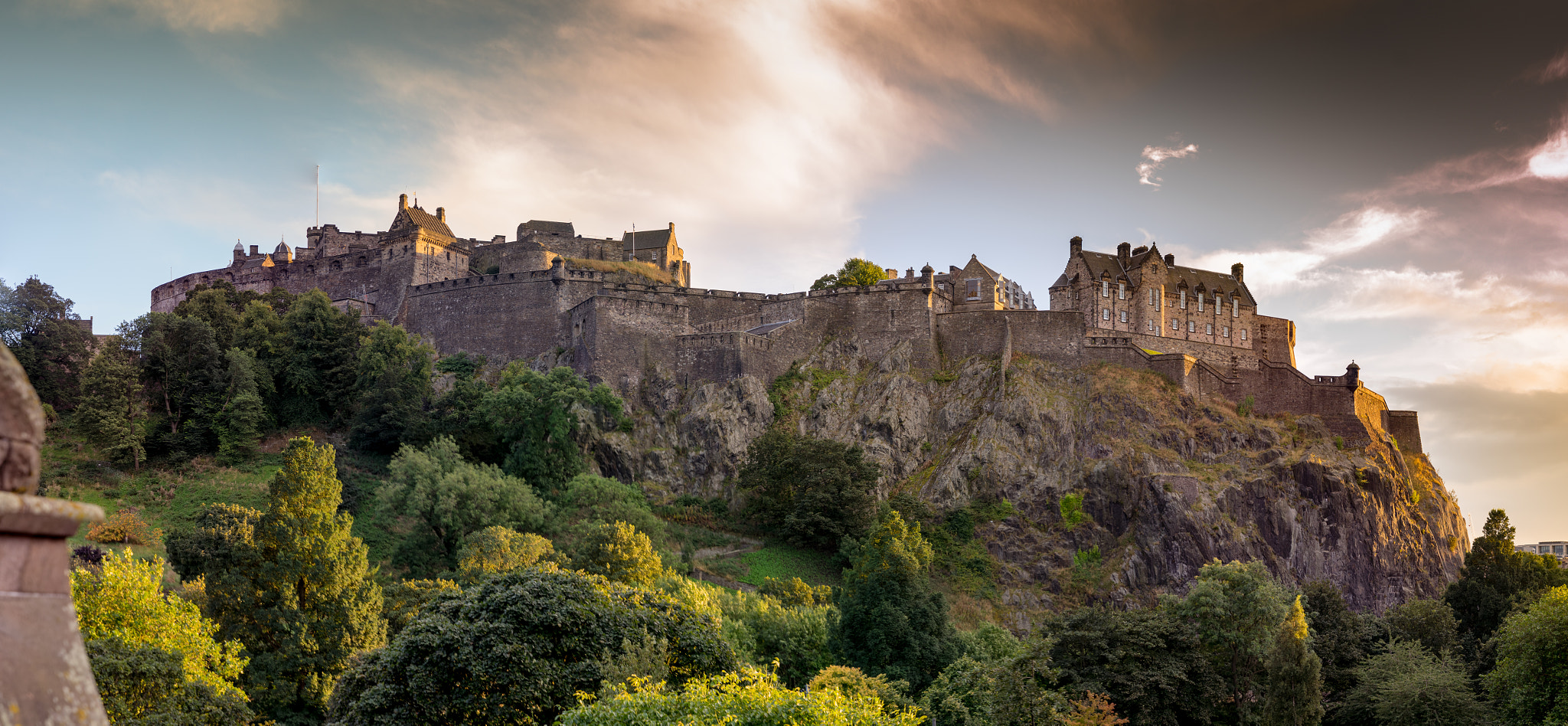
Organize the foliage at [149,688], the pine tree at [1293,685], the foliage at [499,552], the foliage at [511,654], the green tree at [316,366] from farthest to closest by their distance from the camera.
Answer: the green tree at [316,366] → the foliage at [499,552] → the pine tree at [1293,685] → the foliage at [511,654] → the foliage at [149,688]

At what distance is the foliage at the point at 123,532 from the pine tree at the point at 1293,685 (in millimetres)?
42787

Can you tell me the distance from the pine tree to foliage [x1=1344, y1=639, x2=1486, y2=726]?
3326 millimetres

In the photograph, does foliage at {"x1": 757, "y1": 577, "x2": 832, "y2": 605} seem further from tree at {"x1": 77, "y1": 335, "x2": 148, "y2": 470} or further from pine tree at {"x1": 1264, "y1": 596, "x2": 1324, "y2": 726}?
tree at {"x1": 77, "y1": 335, "x2": 148, "y2": 470}

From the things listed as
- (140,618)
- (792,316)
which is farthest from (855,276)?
(140,618)

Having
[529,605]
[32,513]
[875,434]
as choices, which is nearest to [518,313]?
[875,434]

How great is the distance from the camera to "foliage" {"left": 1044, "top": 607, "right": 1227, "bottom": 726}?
35.2 m

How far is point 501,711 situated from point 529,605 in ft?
9.01

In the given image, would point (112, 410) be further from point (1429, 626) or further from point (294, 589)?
point (1429, 626)

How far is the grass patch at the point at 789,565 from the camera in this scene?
53.7m

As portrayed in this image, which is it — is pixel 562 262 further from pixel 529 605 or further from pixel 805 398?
pixel 529 605

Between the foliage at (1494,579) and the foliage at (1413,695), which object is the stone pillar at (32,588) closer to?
the foliage at (1413,695)

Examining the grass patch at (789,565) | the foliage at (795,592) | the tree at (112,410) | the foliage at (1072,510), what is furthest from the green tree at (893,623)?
the tree at (112,410)

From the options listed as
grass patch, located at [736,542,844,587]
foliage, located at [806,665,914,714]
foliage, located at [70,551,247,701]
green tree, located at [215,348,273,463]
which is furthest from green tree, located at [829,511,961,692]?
green tree, located at [215,348,273,463]

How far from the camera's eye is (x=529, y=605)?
2672 cm
